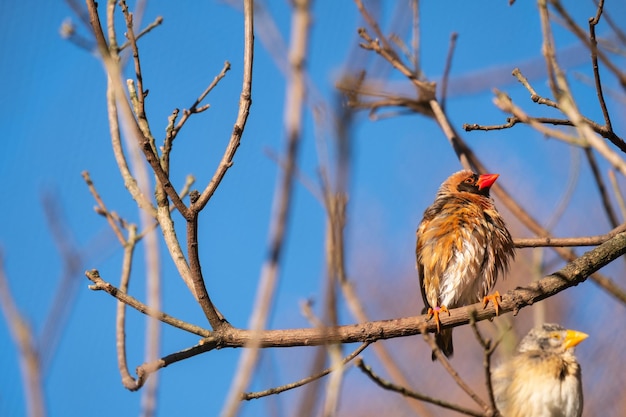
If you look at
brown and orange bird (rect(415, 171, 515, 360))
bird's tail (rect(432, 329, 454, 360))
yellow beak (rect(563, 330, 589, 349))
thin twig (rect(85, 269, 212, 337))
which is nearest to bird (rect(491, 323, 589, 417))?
yellow beak (rect(563, 330, 589, 349))

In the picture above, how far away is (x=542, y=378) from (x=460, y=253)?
1140 mm

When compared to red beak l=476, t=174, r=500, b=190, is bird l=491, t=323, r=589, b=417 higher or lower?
lower

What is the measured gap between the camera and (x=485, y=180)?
6.12 meters

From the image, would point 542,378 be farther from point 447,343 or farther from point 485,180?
point 485,180

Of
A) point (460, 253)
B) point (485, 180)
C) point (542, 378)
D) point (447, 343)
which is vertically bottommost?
point (542, 378)

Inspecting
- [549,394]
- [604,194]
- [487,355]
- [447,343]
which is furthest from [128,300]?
[549,394]

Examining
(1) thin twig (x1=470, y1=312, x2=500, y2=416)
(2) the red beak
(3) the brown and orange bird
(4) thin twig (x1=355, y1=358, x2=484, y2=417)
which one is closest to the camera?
(4) thin twig (x1=355, y1=358, x2=484, y2=417)

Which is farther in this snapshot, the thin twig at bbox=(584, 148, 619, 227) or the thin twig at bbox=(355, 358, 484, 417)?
the thin twig at bbox=(584, 148, 619, 227)

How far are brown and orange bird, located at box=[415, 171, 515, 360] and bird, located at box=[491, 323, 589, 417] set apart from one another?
51 centimetres

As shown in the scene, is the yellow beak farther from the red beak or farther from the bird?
the red beak

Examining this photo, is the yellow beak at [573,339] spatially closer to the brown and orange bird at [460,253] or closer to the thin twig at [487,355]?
the brown and orange bird at [460,253]

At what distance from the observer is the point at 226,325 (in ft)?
11.3

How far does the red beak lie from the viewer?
581cm

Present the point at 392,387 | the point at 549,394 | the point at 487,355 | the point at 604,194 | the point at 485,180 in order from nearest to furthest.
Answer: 1. the point at 392,387
2. the point at 487,355
3. the point at 604,194
4. the point at 549,394
5. the point at 485,180
